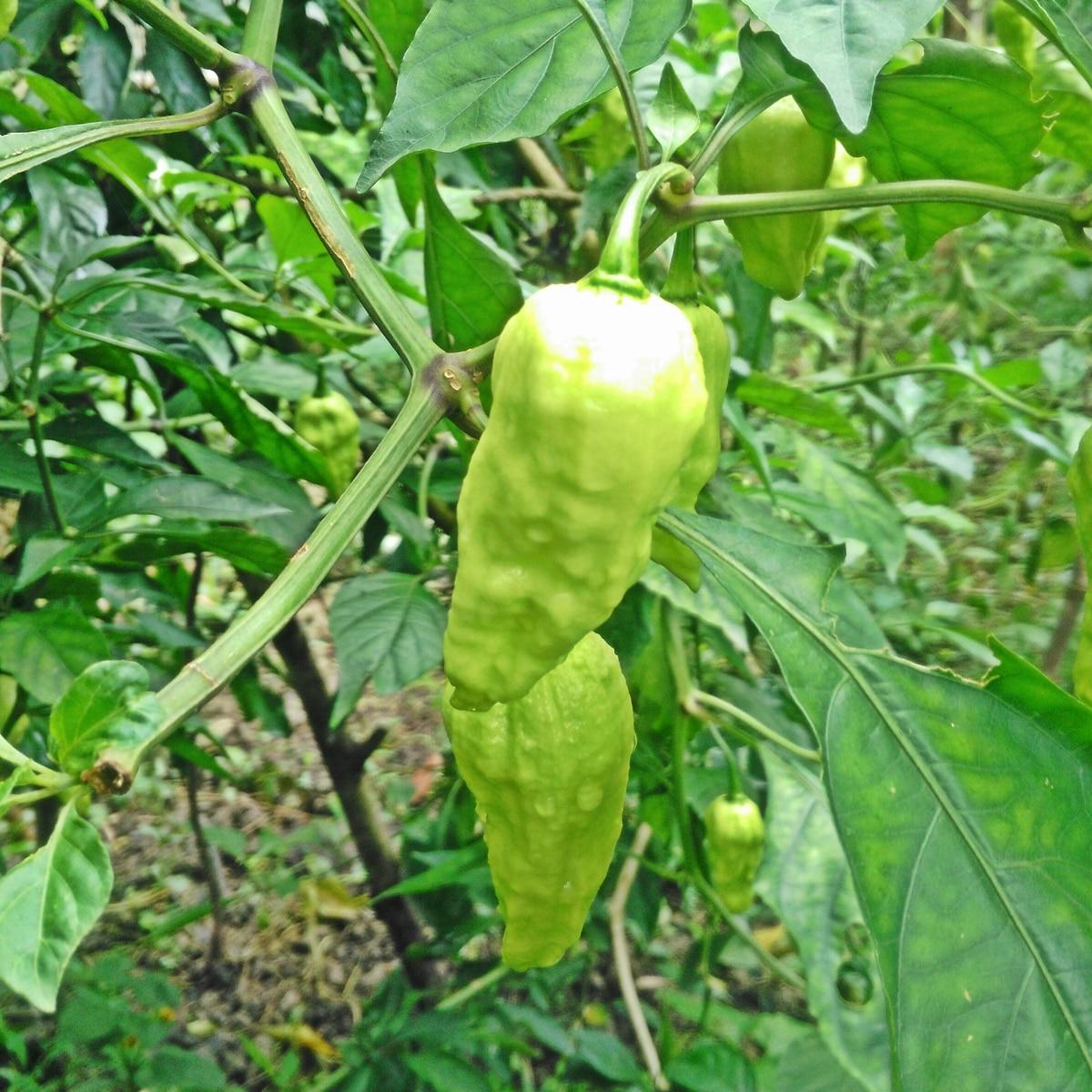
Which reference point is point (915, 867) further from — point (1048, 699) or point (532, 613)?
point (532, 613)

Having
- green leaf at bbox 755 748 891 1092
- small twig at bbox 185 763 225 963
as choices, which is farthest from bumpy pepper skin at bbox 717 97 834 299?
small twig at bbox 185 763 225 963

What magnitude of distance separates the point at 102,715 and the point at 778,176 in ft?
1.46

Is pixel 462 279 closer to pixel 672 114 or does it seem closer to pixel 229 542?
pixel 672 114

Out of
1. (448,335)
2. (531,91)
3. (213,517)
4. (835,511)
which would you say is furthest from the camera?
(835,511)

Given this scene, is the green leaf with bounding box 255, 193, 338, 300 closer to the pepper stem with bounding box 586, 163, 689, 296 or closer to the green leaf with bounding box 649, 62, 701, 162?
the green leaf with bounding box 649, 62, 701, 162

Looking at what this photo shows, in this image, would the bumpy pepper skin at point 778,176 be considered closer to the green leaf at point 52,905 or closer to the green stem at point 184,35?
the green stem at point 184,35

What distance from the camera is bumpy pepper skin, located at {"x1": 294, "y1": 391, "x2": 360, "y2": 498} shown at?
1072 millimetres

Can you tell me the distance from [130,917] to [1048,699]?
2.02 metres

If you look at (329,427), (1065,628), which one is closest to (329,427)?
(329,427)

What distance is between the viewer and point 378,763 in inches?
102

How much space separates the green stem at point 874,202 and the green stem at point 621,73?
30mm

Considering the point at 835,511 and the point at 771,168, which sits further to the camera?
the point at 835,511

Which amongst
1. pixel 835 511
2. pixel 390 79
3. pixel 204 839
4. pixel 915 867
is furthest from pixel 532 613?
pixel 204 839

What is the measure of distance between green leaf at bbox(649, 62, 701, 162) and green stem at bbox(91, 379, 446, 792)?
180 millimetres
